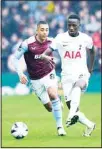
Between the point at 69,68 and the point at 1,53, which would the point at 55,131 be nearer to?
the point at 69,68

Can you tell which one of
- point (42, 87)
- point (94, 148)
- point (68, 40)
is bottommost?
point (94, 148)

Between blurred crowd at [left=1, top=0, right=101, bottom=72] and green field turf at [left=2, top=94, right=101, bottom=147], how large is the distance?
132 inches

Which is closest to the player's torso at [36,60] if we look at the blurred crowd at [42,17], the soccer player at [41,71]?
the soccer player at [41,71]

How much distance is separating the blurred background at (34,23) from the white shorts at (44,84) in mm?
11100

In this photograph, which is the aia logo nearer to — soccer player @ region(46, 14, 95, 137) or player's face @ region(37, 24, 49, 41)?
soccer player @ region(46, 14, 95, 137)

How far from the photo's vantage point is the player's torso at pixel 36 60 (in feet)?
42.1

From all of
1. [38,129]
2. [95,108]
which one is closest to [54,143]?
[38,129]

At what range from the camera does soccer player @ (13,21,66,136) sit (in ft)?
41.8

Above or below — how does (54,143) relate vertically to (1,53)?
below

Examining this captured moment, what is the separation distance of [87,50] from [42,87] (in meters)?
1.16

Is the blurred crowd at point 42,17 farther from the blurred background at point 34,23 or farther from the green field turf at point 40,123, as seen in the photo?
the green field turf at point 40,123

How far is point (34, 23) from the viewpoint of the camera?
27203 mm

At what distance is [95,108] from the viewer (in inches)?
762

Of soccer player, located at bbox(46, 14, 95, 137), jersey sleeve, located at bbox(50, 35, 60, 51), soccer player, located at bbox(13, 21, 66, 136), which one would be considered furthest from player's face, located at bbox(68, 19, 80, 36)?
soccer player, located at bbox(13, 21, 66, 136)
